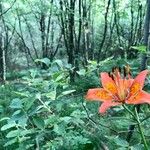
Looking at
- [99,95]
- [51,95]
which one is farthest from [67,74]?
[99,95]

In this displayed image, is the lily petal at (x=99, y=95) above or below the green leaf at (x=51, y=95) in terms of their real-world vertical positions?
above

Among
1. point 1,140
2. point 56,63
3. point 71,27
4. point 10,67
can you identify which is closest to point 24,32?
point 10,67

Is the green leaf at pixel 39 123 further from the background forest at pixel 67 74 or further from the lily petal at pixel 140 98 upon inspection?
the lily petal at pixel 140 98

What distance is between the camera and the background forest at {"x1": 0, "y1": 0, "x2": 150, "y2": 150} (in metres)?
1.67

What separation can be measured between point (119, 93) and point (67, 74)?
0.69 metres

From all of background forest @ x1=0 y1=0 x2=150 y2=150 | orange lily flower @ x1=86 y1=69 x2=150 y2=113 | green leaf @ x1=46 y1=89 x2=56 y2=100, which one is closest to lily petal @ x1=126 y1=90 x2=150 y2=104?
orange lily flower @ x1=86 y1=69 x2=150 y2=113

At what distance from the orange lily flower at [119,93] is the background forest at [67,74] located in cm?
16

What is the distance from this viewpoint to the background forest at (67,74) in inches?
65.7

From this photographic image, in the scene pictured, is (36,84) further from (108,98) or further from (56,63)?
(108,98)

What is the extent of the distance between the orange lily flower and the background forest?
0.53 ft

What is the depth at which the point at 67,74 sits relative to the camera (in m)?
1.87

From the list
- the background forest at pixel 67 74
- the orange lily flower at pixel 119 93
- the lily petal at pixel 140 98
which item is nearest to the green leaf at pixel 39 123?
the background forest at pixel 67 74

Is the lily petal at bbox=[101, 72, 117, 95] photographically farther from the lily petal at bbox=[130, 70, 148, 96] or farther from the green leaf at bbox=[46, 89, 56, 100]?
the green leaf at bbox=[46, 89, 56, 100]

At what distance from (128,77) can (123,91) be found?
14cm
